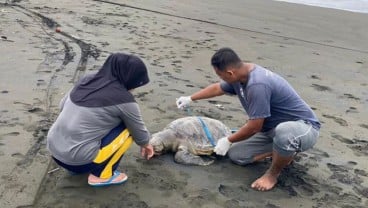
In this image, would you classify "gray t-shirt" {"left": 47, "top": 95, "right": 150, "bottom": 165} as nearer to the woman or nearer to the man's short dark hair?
the woman

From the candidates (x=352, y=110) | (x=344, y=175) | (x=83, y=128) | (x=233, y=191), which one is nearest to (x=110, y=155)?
(x=83, y=128)

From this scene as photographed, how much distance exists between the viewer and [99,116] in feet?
10.7

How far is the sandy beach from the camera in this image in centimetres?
357

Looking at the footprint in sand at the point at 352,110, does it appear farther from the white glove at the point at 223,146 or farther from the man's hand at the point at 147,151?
the man's hand at the point at 147,151

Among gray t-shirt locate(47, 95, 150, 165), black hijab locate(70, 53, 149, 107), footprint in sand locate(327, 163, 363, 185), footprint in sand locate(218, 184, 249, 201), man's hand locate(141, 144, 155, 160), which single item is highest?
black hijab locate(70, 53, 149, 107)

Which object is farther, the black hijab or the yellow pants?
the yellow pants

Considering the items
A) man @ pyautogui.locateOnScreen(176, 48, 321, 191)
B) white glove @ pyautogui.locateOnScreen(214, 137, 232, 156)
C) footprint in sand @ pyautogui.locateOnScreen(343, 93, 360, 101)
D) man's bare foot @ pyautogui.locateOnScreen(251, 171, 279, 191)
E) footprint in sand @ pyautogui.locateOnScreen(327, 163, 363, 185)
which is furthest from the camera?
footprint in sand @ pyautogui.locateOnScreen(343, 93, 360, 101)

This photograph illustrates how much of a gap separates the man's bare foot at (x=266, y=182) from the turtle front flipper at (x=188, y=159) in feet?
1.56

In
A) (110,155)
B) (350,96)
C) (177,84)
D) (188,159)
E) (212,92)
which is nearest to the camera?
(110,155)

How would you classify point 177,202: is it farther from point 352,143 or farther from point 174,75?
point 174,75

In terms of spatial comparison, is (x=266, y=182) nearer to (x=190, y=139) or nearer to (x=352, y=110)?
(x=190, y=139)

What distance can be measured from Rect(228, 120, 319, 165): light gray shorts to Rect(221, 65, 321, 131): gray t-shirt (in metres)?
0.08

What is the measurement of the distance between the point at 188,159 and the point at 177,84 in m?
2.01

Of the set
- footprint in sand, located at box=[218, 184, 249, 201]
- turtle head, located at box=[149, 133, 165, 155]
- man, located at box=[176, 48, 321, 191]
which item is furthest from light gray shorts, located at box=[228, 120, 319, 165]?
turtle head, located at box=[149, 133, 165, 155]
